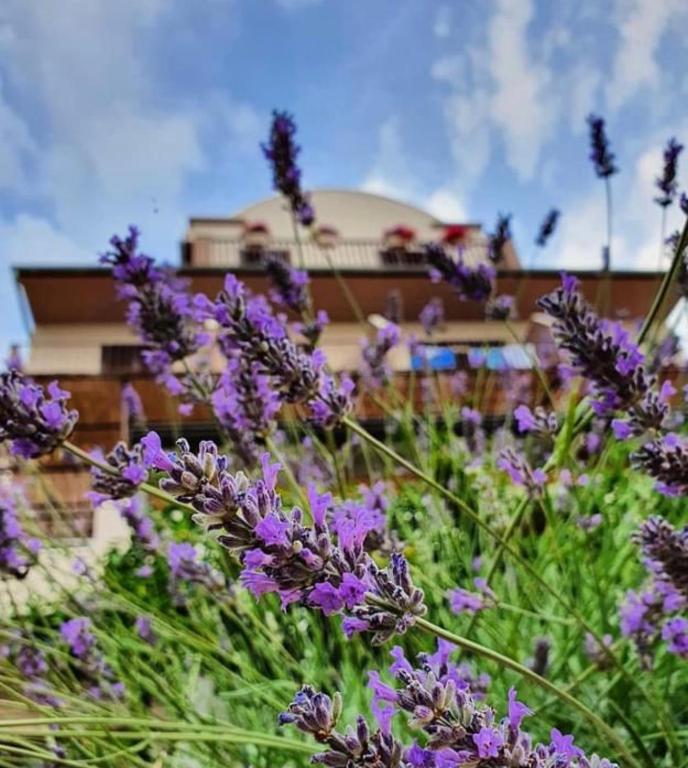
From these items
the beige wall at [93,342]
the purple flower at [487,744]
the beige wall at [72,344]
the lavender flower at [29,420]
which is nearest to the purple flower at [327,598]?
the purple flower at [487,744]

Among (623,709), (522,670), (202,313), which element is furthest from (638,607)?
(202,313)

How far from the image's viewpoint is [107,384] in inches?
212

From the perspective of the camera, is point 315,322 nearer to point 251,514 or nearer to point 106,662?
point 106,662

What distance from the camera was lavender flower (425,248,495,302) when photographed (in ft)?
5.41

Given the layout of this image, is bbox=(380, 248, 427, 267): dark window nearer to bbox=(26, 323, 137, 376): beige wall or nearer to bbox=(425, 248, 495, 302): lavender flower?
bbox=(26, 323, 137, 376): beige wall

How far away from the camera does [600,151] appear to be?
200 cm

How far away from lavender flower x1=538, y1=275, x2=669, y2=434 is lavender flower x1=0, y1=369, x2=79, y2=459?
0.66m

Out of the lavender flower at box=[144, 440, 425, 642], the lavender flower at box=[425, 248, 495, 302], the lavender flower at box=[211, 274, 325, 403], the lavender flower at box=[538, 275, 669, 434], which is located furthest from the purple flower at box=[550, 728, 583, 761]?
the lavender flower at box=[425, 248, 495, 302]

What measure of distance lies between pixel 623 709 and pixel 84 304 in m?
10.5

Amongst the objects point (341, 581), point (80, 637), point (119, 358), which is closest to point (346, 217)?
point (119, 358)

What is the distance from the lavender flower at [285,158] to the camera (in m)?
1.77

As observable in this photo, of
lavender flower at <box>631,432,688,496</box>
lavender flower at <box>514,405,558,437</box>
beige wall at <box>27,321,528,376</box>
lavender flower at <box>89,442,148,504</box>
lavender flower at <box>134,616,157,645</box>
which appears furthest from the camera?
beige wall at <box>27,321,528,376</box>

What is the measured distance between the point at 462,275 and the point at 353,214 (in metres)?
13.4

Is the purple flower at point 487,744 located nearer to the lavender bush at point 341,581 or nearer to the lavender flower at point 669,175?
the lavender bush at point 341,581
